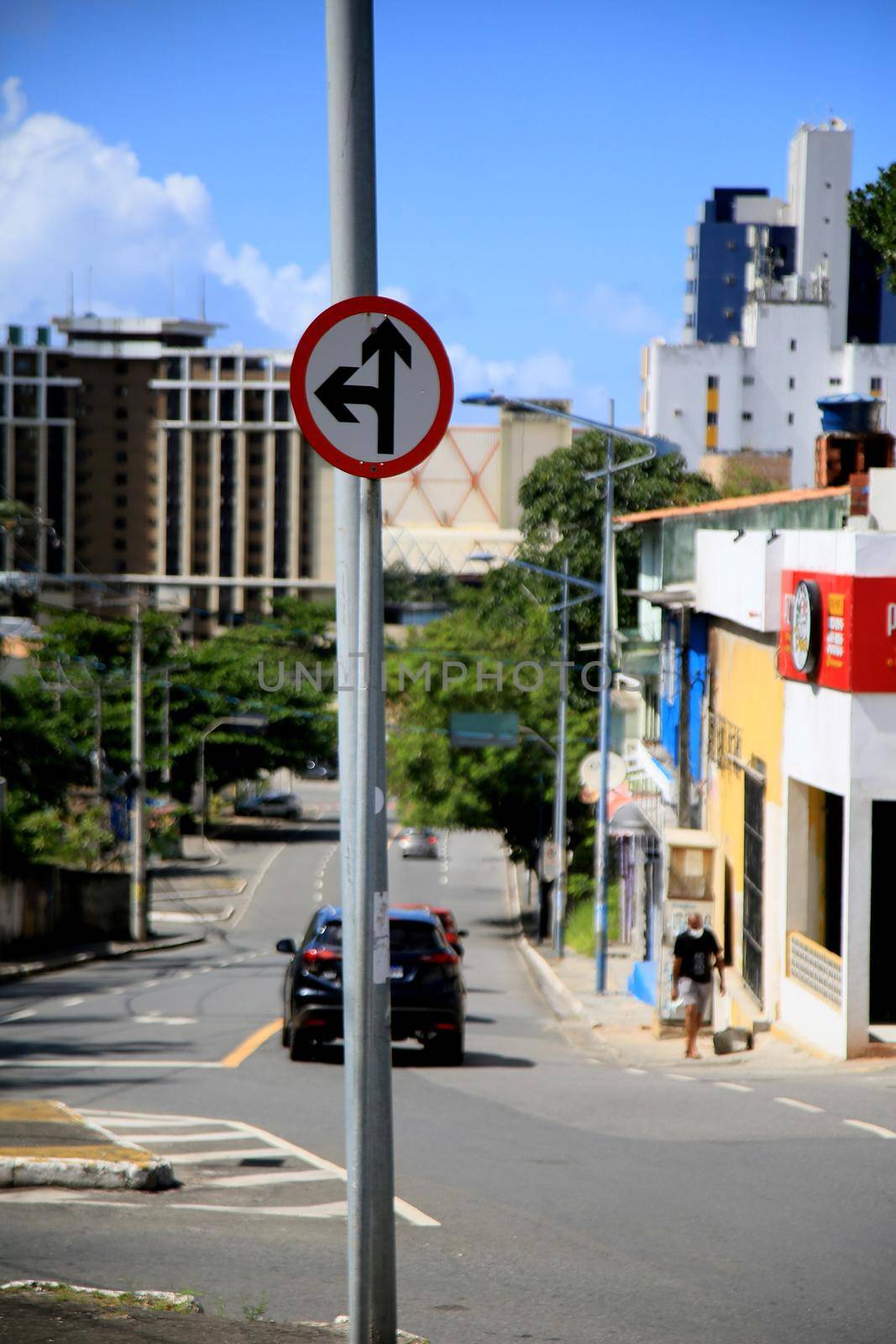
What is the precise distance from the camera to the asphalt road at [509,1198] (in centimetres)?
721

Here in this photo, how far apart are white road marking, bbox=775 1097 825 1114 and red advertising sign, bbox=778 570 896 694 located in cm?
423

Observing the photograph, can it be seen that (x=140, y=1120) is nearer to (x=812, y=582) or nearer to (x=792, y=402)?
(x=812, y=582)

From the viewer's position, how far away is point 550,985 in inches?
1276

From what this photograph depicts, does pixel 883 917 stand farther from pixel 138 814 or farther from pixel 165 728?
pixel 165 728

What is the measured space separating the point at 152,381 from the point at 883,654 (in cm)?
13699

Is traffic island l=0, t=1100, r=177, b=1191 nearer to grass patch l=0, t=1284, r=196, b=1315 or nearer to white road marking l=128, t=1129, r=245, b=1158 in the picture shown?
white road marking l=128, t=1129, r=245, b=1158

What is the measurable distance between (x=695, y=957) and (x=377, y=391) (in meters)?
13.8

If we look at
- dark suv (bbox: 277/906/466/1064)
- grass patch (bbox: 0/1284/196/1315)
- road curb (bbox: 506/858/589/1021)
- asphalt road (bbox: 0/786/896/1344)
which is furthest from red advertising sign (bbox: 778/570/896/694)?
grass patch (bbox: 0/1284/196/1315)

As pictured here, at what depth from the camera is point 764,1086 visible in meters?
14.2

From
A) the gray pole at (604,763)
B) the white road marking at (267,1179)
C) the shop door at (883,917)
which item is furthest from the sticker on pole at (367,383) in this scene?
the gray pole at (604,763)

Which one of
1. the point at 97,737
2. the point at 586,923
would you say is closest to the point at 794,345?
the point at 97,737

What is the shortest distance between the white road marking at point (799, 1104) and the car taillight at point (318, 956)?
4.69 metres

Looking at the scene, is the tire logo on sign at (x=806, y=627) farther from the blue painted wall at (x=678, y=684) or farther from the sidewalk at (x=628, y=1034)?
the blue painted wall at (x=678, y=684)

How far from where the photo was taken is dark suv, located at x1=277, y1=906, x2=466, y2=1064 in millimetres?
15930
